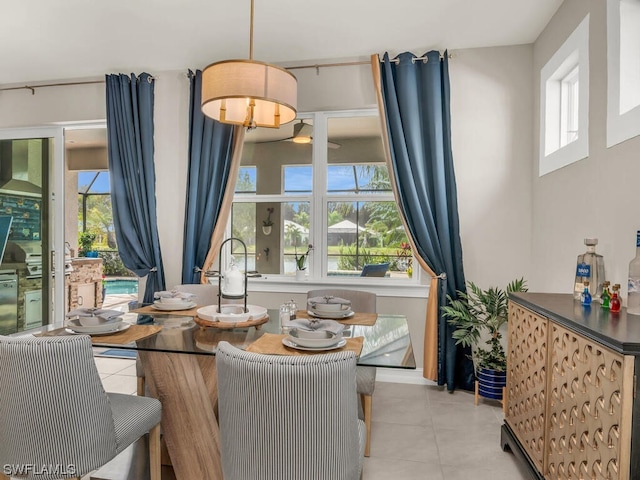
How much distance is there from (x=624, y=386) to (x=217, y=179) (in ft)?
10.2

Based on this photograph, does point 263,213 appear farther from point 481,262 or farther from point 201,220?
point 481,262

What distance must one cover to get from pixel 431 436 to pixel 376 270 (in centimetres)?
144

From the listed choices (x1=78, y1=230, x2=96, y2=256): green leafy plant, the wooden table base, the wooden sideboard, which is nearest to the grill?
the wooden table base

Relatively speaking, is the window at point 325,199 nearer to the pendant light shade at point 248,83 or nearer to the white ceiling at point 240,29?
the white ceiling at point 240,29

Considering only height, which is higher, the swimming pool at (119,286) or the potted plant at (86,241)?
the potted plant at (86,241)

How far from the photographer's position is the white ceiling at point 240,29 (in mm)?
2764

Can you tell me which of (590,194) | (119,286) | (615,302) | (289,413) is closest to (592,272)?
(615,302)

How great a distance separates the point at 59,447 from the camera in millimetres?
1462

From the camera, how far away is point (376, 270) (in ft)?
12.0

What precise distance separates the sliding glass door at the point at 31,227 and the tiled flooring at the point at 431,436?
1330 millimetres

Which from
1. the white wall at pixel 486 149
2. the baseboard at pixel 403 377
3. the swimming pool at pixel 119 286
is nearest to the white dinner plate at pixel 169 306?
the white wall at pixel 486 149

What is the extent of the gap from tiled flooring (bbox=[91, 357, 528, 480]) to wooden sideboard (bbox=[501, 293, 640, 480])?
171 mm

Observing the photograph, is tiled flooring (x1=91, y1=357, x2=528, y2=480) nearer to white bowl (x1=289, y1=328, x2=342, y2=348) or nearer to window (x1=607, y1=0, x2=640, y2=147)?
white bowl (x1=289, y1=328, x2=342, y2=348)

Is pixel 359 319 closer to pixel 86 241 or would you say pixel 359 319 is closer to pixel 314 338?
pixel 314 338
